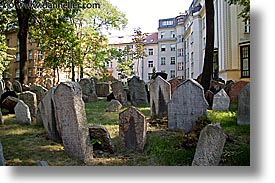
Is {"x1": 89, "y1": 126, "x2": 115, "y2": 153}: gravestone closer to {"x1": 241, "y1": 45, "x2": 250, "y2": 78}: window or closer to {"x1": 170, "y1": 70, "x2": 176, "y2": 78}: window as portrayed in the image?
{"x1": 170, "y1": 70, "x2": 176, "y2": 78}: window

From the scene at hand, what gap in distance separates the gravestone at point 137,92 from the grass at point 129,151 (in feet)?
1.50

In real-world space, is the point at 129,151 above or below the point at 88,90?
below

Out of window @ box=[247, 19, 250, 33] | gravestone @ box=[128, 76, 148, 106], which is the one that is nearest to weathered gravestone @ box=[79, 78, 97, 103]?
gravestone @ box=[128, 76, 148, 106]

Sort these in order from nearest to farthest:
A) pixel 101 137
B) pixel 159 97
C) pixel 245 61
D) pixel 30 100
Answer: pixel 101 137
pixel 245 61
pixel 159 97
pixel 30 100

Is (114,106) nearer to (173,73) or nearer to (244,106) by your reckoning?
(173,73)

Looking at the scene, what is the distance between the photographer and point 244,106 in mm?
2939

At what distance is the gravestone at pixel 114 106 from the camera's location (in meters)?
3.31

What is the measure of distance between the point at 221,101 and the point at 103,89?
1.30 m

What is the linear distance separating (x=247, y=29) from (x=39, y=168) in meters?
2.11

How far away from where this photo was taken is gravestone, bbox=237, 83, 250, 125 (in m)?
2.88

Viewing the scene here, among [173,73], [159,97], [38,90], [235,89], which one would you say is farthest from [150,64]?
[38,90]

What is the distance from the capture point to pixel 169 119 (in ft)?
10.0

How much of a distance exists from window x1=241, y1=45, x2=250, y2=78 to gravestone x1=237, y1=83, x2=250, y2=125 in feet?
0.40

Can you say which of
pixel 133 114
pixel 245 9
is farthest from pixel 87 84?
pixel 245 9
